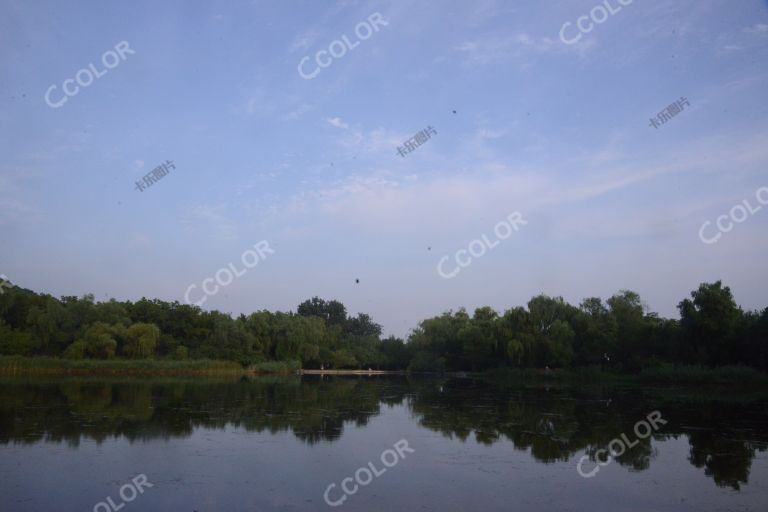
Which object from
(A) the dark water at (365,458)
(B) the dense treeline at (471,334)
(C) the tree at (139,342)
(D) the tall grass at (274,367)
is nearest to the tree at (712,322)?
(B) the dense treeline at (471,334)

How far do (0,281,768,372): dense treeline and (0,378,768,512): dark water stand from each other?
17591mm

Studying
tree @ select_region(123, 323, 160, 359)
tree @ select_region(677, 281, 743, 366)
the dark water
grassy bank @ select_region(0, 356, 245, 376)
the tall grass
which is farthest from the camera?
the tall grass

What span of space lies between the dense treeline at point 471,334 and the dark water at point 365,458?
17.6m

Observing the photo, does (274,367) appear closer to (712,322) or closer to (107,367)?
(107,367)

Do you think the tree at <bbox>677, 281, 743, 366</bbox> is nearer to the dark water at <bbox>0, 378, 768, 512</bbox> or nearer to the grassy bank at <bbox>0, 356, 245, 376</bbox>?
the dark water at <bbox>0, 378, 768, 512</bbox>

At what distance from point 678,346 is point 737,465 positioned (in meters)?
28.7

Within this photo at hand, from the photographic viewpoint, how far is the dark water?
7387 mm

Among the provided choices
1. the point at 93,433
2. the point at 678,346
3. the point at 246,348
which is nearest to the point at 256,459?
the point at 93,433

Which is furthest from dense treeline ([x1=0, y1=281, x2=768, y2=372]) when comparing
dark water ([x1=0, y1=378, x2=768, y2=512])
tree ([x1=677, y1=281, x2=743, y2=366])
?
dark water ([x1=0, y1=378, x2=768, y2=512])

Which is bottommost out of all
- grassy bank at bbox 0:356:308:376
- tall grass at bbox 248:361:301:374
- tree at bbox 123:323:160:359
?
tall grass at bbox 248:361:301:374

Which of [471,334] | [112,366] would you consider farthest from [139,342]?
[471,334]

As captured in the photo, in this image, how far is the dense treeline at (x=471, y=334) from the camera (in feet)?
111

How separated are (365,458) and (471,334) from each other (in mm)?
43939

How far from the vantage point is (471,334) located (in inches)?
2093
